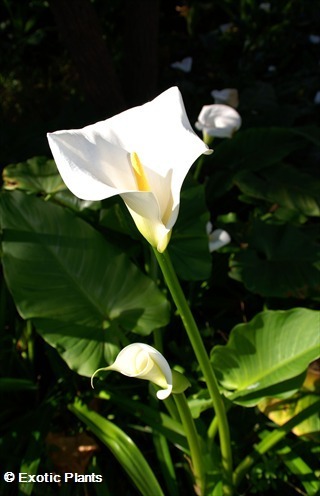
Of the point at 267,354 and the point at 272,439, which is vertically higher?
the point at 267,354

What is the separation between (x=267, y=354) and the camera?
42.3 inches

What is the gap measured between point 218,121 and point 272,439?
2.78 feet

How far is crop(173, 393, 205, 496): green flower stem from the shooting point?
90 cm

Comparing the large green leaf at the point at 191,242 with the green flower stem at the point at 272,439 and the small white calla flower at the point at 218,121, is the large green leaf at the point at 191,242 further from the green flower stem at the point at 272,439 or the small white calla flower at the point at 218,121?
the green flower stem at the point at 272,439

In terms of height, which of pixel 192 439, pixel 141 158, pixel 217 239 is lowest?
pixel 192 439

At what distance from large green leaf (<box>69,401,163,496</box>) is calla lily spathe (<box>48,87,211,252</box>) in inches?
23.8

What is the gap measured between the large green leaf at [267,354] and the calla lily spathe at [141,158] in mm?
464

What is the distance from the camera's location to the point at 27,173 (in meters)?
1.55

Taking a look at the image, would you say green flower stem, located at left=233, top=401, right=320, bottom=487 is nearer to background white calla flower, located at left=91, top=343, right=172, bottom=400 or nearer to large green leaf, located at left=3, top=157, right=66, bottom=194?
background white calla flower, located at left=91, top=343, right=172, bottom=400

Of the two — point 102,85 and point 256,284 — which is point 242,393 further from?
point 102,85

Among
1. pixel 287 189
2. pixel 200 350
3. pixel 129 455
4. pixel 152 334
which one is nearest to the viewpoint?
pixel 200 350

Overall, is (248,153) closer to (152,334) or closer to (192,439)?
(152,334)

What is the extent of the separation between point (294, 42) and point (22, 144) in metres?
1.82

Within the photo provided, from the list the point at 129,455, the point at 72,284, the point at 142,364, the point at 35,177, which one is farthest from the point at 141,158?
the point at 35,177
